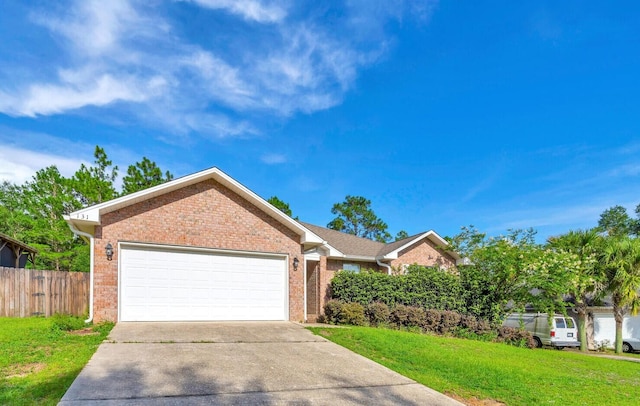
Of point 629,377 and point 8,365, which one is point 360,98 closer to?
point 629,377

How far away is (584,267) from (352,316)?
11.2 metres

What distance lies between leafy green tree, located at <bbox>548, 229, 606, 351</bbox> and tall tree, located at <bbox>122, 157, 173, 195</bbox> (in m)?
25.5

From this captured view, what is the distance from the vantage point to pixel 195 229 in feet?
42.7

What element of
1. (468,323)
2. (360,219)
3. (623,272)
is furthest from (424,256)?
(360,219)

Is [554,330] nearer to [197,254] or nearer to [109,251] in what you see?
[197,254]

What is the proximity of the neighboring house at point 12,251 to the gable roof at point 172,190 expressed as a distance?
1381 cm

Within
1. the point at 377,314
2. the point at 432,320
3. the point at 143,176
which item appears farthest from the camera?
the point at 143,176

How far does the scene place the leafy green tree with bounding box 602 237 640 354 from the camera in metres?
18.0

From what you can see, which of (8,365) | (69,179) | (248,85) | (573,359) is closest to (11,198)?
(69,179)

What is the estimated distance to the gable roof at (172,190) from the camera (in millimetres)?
11367

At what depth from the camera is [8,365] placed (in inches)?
264

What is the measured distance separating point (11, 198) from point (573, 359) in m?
45.4

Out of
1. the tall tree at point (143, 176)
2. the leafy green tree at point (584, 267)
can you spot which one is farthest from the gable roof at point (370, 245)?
the tall tree at point (143, 176)

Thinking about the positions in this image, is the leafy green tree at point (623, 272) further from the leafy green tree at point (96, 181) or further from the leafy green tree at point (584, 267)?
the leafy green tree at point (96, 181)
